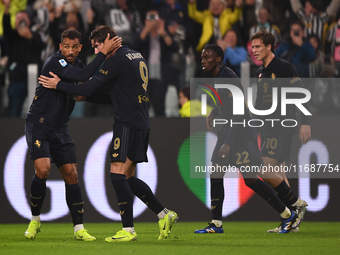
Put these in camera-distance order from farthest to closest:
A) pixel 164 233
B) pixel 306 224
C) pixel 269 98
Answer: pixel 306 224, pixel 269 98, pixel 164 233

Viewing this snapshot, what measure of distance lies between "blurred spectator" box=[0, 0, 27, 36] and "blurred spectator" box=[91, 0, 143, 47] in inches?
48.6

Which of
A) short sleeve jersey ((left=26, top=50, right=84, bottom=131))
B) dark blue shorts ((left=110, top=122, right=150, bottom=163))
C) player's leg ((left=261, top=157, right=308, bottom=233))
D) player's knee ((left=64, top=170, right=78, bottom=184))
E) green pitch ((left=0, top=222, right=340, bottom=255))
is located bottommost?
green pitch ((left=0, top=222, right=340, bottom=255))

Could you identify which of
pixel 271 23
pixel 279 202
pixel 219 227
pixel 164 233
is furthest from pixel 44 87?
pixel 271 23

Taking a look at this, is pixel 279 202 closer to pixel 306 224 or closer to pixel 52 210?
pixel 306 224

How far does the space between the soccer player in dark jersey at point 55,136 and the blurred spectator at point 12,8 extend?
4.18 meters

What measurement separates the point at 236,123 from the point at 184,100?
2.15m

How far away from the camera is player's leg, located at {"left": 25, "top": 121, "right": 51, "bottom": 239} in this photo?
18.7 feet

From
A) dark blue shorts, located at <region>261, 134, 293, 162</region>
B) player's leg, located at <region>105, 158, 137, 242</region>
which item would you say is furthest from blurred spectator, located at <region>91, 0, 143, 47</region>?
player's leg, located at <region>105, 158, 137, 242</region>

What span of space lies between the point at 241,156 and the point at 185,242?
1370mm

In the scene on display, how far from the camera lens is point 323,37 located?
9430 mm

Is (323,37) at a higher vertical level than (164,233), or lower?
higher

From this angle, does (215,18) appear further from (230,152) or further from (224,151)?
(224,151)

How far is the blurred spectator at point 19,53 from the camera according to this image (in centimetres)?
827

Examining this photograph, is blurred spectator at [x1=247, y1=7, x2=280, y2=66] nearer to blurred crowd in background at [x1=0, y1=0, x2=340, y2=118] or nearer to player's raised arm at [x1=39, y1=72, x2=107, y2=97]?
blurred crowd in background at [x1=0, y1=0, x2=340, y2=118]
